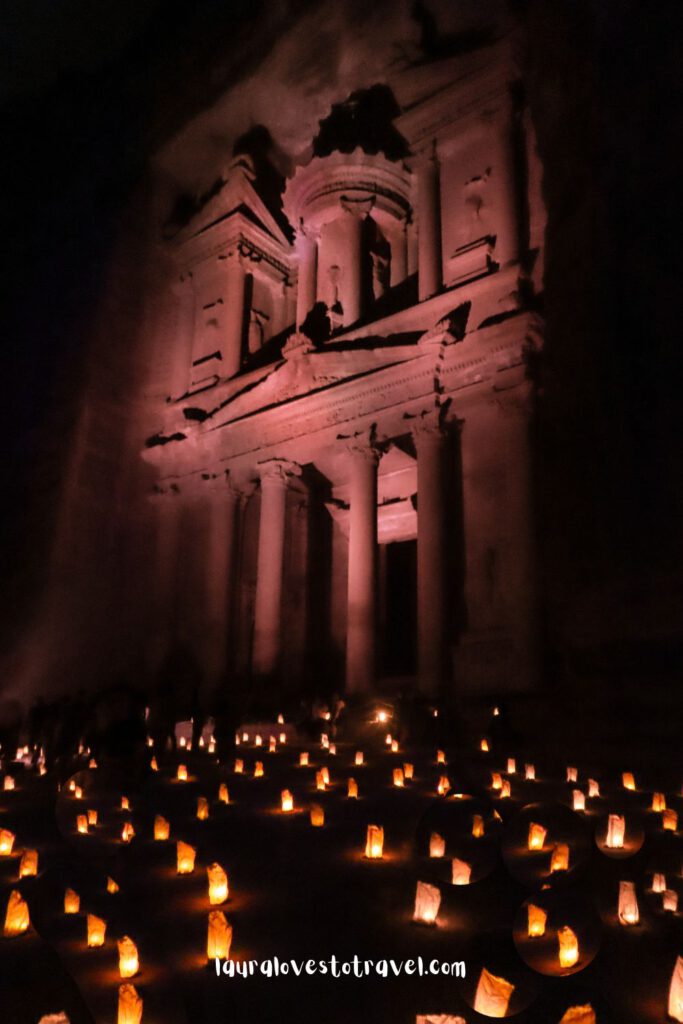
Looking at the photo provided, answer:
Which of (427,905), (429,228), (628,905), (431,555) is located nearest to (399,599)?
(431,555)

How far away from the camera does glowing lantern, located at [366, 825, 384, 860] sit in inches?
273

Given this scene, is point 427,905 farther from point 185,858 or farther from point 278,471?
point 278,471

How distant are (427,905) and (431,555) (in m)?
12.6

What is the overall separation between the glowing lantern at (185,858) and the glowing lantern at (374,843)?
1626 millimetres

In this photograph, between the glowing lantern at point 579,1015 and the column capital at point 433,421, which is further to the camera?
the column capital at point 433,421

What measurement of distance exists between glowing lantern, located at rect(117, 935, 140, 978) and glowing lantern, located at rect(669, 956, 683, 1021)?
3493 millimetres

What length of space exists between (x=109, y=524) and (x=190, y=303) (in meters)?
9.17

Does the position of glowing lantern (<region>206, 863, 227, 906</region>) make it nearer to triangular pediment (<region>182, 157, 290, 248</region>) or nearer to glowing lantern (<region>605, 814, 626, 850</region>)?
glowing lantern (<region>605, 814, 626, 850</region>)

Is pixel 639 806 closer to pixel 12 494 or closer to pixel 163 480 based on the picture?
pixel 163 480

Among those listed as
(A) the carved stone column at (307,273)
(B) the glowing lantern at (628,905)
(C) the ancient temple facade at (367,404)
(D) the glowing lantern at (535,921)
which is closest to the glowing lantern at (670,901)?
(B) the glowing lantern at (628,905)

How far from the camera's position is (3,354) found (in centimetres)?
2622

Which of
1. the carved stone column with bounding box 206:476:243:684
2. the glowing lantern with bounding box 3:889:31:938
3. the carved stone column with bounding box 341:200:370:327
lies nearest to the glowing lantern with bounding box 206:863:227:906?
the glowing lantern with bounding box 3:889:31:938

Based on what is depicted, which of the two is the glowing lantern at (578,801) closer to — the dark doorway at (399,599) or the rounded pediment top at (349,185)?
the dark doorway at (399,599)

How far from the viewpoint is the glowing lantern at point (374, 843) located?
692 cm
